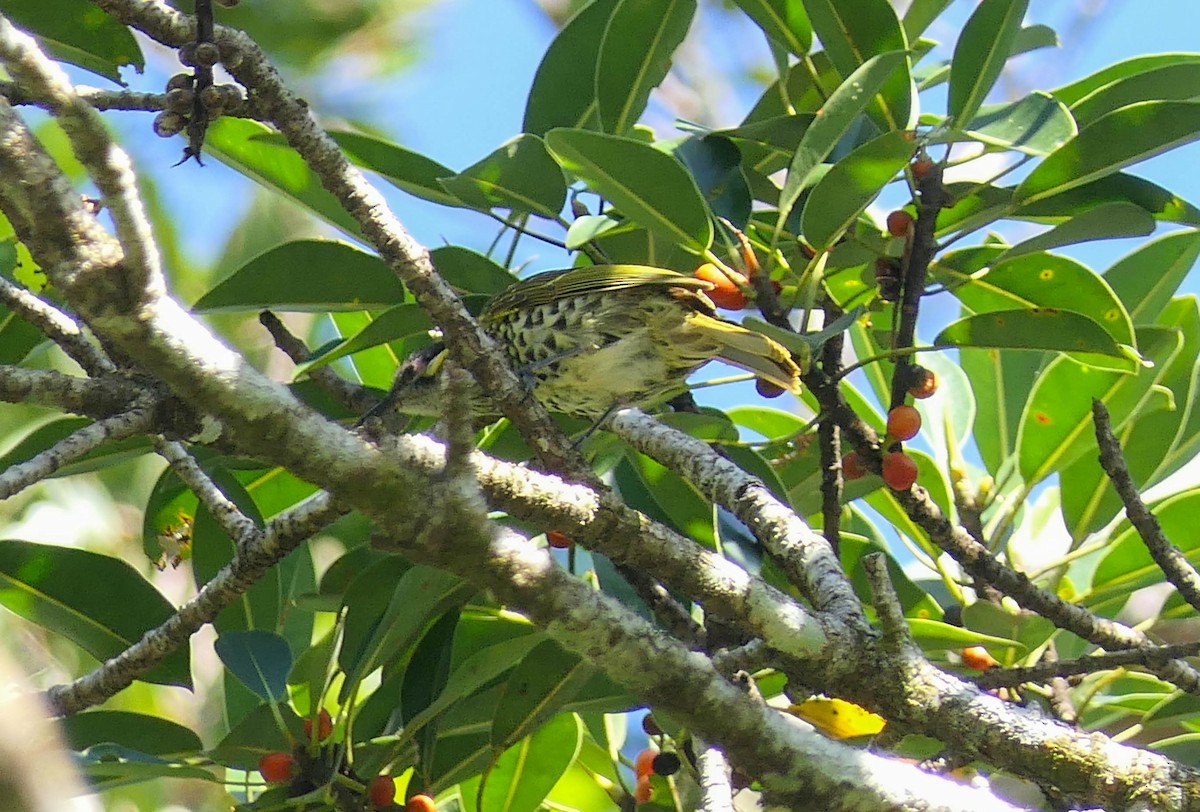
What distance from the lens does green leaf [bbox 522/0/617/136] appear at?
2.61m

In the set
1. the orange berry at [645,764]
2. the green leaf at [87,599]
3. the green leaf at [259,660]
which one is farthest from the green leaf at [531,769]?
the green leaf at [87,599]

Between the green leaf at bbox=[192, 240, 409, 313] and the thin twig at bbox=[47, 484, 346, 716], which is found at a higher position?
the green leaf at bbox=[192, 240, 409, 313]

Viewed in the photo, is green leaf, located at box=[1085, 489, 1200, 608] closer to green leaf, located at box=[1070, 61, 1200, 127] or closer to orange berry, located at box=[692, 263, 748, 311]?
green leaf, located at box=[1070, 61, 1200, 127]

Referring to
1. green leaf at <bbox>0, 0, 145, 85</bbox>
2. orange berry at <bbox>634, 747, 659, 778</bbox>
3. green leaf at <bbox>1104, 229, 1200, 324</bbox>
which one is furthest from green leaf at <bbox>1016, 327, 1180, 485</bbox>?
green leaf at <bbox>0, 0, 145, 85</bbox>

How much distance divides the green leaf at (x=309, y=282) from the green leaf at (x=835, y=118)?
74cm

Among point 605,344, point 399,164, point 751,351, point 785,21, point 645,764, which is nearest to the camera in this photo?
point 399,164

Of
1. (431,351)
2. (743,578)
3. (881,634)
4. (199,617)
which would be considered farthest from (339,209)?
(881,634)

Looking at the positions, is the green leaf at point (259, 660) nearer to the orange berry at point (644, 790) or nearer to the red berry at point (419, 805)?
the red berry at point (419, 805)

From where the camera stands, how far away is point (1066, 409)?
2.88 m

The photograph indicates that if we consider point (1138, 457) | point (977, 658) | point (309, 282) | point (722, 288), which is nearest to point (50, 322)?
point (309, 282)

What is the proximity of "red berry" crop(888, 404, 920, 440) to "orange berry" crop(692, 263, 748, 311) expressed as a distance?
1.21ft

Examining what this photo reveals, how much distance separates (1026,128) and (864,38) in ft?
1.23

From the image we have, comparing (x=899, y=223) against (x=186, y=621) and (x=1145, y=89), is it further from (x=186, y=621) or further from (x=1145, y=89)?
(x=186, y=621)

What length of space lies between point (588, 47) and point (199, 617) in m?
1.34
